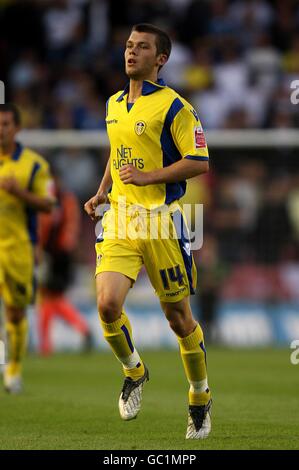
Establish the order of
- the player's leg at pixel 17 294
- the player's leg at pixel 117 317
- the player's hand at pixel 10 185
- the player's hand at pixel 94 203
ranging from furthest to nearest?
the player's leg at pixel 17 294
the player's hand at pixel 10 185
the player's hand at pixel 94 203
the player's leg at pixel 117 317

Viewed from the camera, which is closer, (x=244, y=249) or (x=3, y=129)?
(x=3, y=129)

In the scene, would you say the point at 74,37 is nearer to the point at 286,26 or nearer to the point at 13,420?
the point at 286,26

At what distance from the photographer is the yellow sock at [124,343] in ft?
23.3

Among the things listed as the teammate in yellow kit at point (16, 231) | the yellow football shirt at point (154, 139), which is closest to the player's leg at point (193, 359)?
the yellow football shirt at point (154, 139)

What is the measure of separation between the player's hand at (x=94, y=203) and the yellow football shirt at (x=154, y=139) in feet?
0.40

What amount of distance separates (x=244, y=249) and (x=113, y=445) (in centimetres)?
1019

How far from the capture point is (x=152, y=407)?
901 cm

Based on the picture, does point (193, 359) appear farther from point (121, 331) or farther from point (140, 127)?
point (140, 127)

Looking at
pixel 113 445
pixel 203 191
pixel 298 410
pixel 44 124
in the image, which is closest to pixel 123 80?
pixel 44 124

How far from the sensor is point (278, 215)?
1667 centimetres

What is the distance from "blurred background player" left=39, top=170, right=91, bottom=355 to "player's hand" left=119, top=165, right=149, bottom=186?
7885mm

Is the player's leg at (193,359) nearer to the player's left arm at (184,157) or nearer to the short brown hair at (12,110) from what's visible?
the player's left arm at (184,157)

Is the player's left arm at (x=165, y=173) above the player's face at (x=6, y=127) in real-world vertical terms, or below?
above

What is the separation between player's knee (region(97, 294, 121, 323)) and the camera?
6938 millimetres
